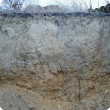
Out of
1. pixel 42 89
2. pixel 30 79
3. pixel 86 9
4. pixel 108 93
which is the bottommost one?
pixel 108 93

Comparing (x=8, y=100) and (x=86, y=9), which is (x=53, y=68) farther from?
(x=86, y=9)

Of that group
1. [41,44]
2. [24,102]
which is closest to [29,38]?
[41,44]

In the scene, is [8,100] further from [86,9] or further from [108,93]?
[86,9]

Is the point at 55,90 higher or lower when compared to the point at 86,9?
lower

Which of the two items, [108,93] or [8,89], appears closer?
[8,89]

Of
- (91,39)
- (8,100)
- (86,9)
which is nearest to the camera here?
(8,100)

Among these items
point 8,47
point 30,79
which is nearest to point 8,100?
point 30,79

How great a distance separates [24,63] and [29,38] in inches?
18.8

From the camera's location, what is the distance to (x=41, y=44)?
113 inches

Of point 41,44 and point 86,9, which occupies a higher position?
point 86,9

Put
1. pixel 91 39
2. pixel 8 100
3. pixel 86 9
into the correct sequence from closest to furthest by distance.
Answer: pixel 8 100 → pixel 91 39 → pixel 86 9

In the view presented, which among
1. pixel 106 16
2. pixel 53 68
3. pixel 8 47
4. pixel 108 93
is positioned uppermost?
pixel 106 16

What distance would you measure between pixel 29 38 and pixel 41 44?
254 mm

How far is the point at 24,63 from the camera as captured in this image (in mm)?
2857
